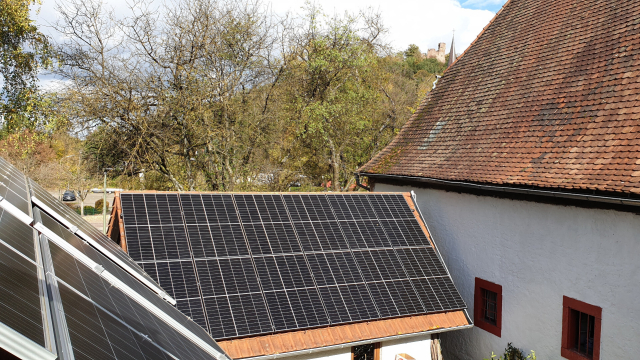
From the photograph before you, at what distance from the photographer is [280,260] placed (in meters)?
8.41

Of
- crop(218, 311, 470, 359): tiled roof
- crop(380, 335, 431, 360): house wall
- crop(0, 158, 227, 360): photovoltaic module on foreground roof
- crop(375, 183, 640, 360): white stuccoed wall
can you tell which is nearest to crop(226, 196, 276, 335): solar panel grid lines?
crop(218, 311, 470, 359): tiled roof

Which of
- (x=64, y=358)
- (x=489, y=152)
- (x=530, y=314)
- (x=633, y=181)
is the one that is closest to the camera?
(x=64, y=358)

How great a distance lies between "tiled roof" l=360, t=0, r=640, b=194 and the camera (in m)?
8.44

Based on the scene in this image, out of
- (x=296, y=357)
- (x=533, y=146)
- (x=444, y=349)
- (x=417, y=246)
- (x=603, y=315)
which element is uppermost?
(x=533, y=146)

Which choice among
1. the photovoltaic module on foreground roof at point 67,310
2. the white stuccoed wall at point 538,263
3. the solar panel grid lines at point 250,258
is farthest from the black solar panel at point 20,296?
the white stuccoed wall at point 538,263

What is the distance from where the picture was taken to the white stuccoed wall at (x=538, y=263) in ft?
24.6

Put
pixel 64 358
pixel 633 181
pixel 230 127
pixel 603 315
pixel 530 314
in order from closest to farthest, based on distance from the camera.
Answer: pixel 64 358 → pixel 633 181 → pixel 603 315 → pixel 530 314 → pixel 230 127

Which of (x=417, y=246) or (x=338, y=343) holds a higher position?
(x=417, y=246)

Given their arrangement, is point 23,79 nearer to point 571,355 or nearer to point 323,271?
point 323,271

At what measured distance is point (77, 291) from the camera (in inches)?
112

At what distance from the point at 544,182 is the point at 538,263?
5.42ft

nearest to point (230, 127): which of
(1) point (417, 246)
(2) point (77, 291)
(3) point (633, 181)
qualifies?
(1) point (417, 246)

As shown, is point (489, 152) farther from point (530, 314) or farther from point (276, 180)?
point (276, 180)

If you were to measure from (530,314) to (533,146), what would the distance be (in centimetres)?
345
